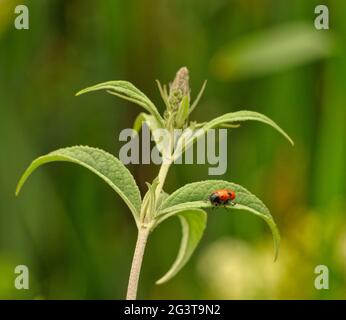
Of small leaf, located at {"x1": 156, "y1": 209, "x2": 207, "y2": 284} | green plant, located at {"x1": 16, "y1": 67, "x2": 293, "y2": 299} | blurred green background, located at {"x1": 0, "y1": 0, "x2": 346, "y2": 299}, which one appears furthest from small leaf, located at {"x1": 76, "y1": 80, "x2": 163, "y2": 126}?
blurred green background, located at {"x1": 0, "y1": 0, "x2": 346, "y2": 299}

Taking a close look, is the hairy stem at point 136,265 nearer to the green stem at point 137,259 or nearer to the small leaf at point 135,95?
the green stem at point 137,259

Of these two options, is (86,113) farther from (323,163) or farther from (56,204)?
(323,163)

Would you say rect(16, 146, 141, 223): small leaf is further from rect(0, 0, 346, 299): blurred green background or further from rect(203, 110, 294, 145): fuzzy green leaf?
rect(0, 0, 346, 299): blurred green background

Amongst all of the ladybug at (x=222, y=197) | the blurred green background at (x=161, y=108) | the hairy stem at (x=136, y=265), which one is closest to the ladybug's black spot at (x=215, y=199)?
the ladybug at (x=222, y=197)

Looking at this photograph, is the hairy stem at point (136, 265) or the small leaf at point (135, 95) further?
the small leaf at point (135, 95)

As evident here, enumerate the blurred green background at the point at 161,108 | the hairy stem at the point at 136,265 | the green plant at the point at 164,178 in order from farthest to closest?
the blurred green background at the point at 161,108 → the green plant at the point at 164,178 → the hairy stem at the point at 136,265
